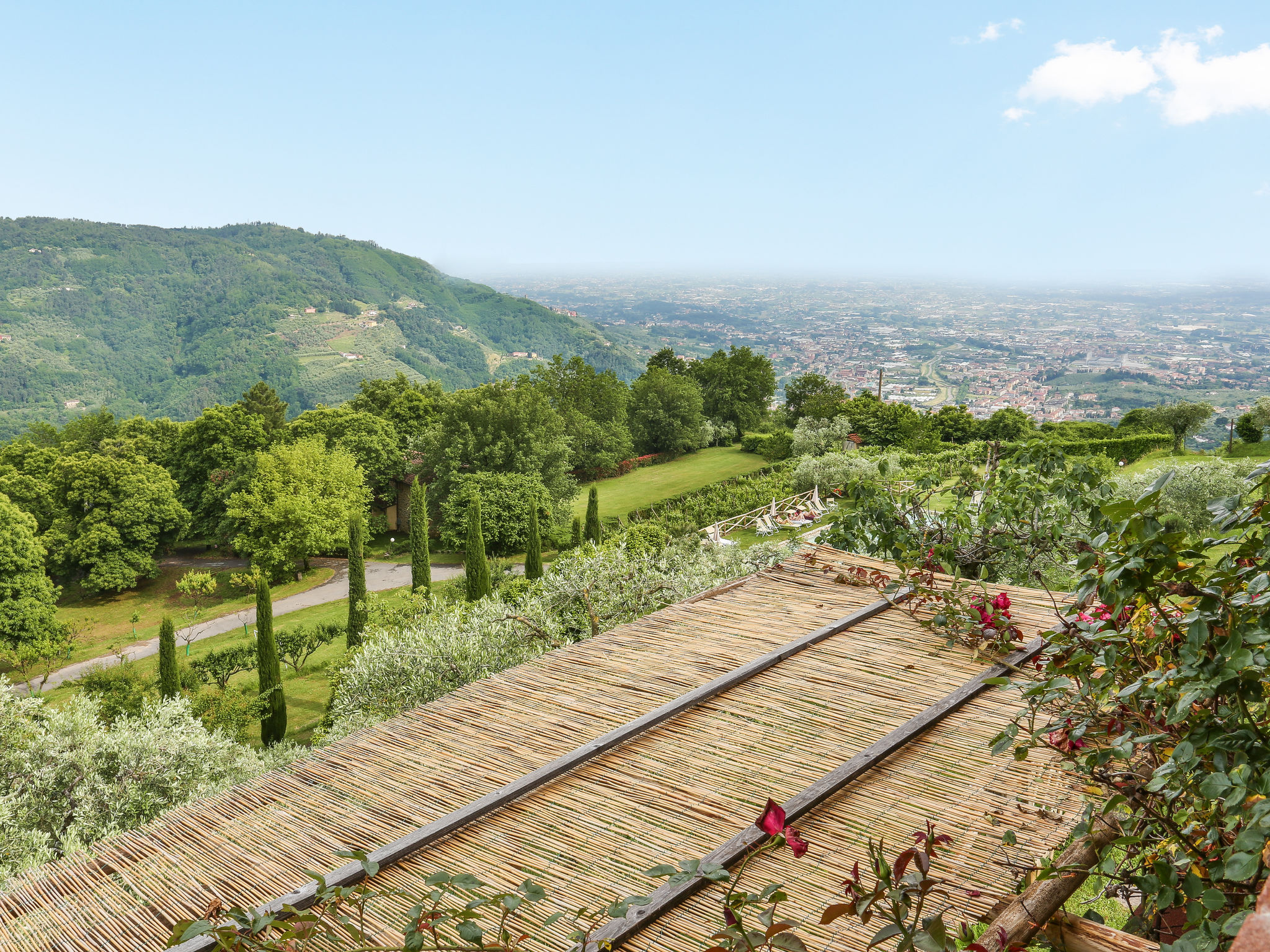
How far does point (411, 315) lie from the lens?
145000 millimetres

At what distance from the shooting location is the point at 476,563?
23.1 metres

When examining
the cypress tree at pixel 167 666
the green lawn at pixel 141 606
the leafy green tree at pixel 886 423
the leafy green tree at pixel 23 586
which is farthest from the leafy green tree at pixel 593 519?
the leafy green tree at pixel 23 586

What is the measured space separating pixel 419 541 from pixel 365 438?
16.1 meters

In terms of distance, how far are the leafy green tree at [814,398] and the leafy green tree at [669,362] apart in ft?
27.0

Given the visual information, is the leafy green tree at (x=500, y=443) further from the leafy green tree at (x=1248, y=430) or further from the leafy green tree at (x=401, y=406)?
the leafy green tree at (x=1248, y=430)

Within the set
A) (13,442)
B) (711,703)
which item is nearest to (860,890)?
(711,703)

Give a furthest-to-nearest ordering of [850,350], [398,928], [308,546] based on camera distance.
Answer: [850,350], [308,546], [398,928]

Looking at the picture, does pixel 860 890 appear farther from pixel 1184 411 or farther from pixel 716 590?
pixel 1184 411

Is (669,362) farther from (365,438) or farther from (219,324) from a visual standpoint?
(219,324)

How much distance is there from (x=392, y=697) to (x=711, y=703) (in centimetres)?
705

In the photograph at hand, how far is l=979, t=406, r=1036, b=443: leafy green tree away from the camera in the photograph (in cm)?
4191

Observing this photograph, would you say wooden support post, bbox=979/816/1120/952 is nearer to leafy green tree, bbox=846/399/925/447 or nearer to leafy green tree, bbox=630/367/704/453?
leafy green tree, bbox=846/399/925/447

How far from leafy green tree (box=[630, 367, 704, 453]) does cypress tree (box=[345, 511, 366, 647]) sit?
25401 millimetres

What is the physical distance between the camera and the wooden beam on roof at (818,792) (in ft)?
7.21
